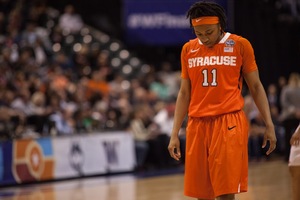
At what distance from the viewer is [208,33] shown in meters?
6.12

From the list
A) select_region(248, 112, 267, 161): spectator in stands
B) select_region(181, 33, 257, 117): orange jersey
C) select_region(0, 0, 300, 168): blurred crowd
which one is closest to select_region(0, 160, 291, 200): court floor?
→ select_region(0, 0, 300, 168): blurred crowd

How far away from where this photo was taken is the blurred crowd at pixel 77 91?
15.5 m

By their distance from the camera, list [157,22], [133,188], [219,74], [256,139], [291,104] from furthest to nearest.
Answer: [256,139], [157,22], [291,104], [133,188], [219,74]

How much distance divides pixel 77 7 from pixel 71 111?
29.9ft

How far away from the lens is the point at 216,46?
622 cm

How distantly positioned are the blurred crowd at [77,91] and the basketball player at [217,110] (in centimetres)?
842

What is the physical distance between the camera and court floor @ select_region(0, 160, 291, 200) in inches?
451

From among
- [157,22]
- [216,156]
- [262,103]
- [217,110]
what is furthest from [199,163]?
[157,22]

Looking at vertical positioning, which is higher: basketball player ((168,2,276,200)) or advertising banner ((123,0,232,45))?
advertising banner ((123,0,232,45))

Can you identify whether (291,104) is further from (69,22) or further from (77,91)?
(69,22)

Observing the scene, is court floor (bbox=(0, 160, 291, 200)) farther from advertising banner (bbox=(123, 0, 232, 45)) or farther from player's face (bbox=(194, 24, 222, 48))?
player's face (bbox=(194, 24, 222, 48))

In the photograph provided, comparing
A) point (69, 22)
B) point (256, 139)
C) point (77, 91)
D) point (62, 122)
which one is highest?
point (69, 22)

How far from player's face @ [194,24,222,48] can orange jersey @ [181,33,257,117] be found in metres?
0.06

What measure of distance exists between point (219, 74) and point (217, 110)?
0.30 meters
